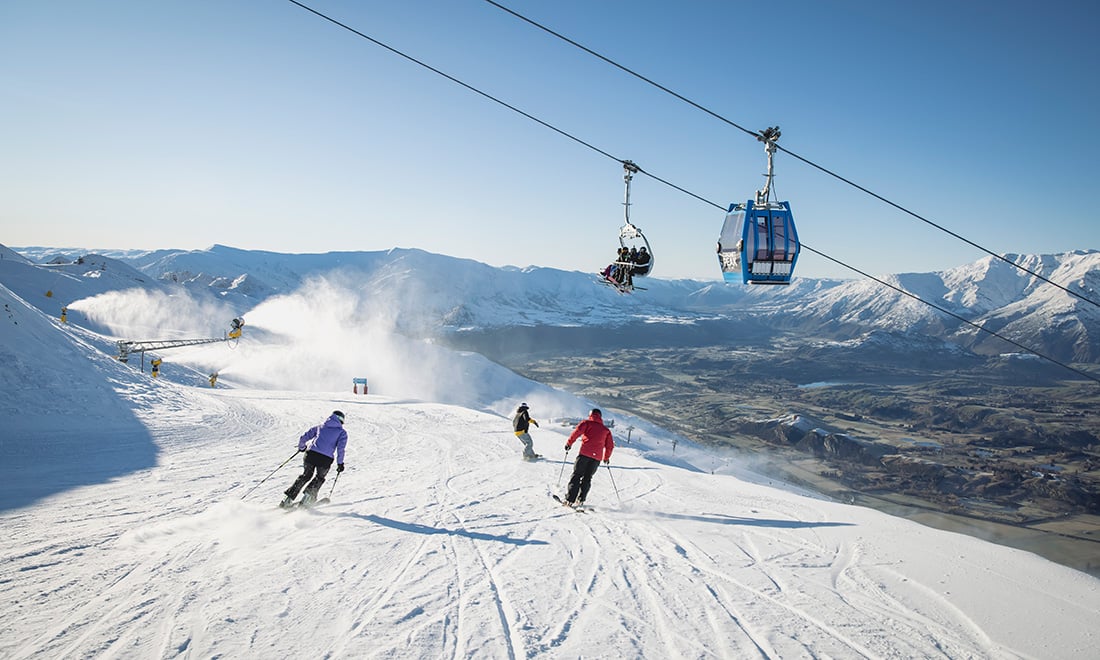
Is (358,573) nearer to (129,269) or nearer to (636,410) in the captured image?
(129,269)

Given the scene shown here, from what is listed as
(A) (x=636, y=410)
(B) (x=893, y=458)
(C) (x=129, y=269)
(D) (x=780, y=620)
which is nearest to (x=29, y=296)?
(C) (x=129, y=269)

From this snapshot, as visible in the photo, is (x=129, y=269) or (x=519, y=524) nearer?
(x=519, y=524)

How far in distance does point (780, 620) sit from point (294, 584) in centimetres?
543

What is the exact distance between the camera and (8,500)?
856cm

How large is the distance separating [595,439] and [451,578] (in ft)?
14.4

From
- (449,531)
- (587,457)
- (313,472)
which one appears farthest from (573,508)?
(313,472)

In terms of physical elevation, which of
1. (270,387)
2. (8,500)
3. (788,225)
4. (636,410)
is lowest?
(636,410)

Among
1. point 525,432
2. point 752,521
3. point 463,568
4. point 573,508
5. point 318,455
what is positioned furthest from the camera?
point 525,432

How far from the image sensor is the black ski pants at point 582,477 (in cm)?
998

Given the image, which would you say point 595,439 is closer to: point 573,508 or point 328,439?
point 573,508

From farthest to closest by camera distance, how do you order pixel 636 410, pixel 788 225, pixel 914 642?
pixel 636 410 < pixel 788 225 < pixel 914 642

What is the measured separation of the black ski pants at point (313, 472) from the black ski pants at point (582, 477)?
448 centimetres

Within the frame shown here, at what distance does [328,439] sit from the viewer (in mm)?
9438

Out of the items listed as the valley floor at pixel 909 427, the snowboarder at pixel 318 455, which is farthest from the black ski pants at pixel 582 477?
the valley floor at pixel 909 427
